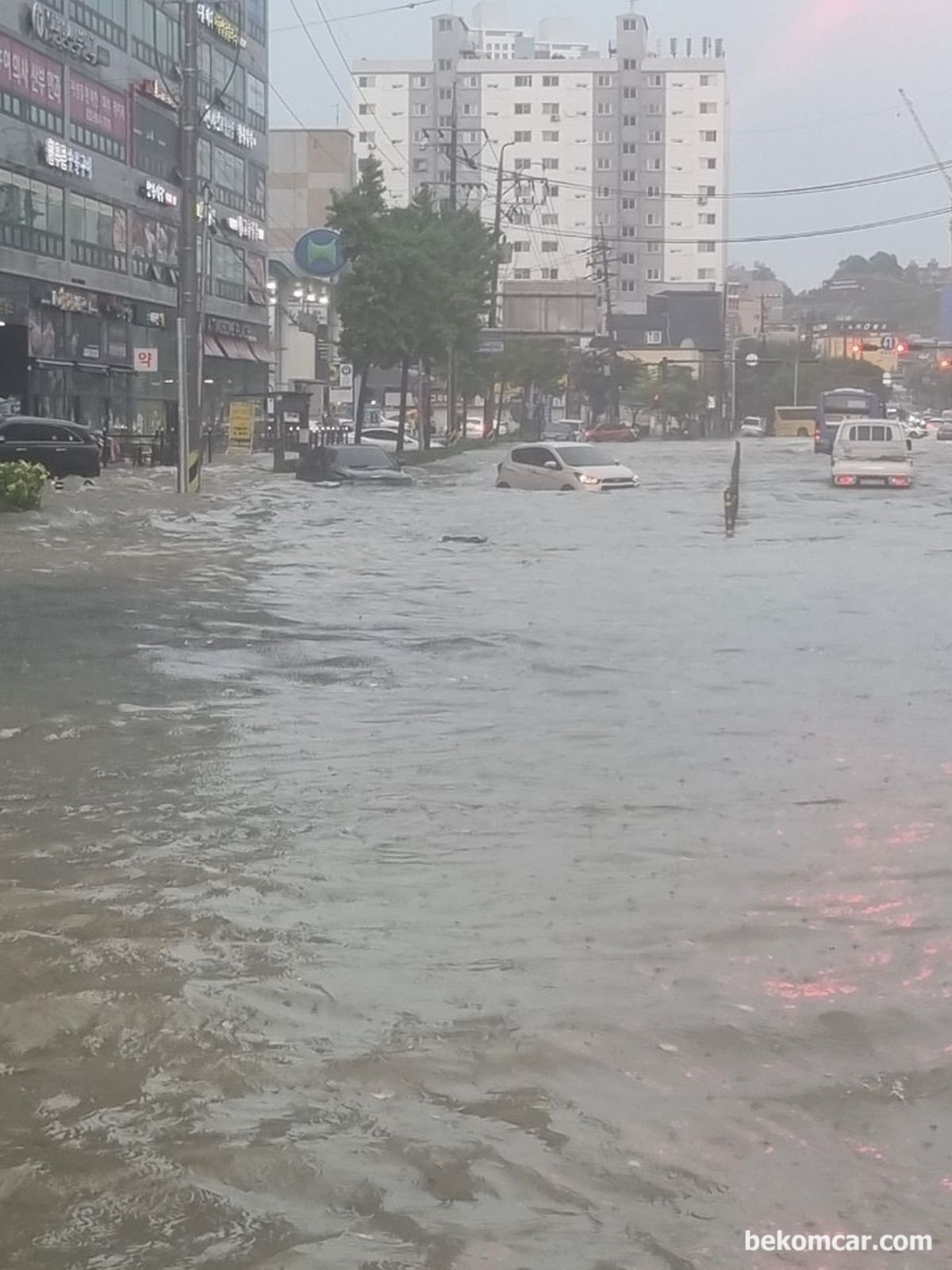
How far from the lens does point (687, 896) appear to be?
24.3 ft

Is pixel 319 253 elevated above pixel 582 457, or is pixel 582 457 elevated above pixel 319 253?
pixel 319 253

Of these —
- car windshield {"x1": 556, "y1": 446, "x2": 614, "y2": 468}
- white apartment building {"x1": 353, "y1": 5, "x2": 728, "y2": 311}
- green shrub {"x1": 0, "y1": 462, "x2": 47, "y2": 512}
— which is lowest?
green shrub {"x1": 0, "y1": 462, "x2": 47, "y2": 512}

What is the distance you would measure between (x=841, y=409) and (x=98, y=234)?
34276mm

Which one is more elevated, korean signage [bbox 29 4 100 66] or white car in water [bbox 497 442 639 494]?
korean signage [bbox 29 4 100 66]

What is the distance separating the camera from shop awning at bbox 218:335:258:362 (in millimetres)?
69625

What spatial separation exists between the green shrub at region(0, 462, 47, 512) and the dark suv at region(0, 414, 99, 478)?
32.5ft

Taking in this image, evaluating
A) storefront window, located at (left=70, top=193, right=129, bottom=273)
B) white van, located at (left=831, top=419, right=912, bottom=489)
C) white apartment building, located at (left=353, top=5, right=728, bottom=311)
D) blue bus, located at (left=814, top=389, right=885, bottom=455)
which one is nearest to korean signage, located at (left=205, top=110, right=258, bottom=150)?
storefront window, located at (left=70, top=193, right=129, bottom=273)

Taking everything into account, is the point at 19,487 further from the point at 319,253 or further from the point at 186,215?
the point at 319,253

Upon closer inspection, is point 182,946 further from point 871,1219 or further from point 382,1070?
point 871,1219

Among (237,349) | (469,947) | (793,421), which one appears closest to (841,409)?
(237,349)

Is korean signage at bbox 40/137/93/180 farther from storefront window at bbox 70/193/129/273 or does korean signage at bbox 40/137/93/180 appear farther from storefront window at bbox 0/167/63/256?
storefront window at bbox 70/193/129/273

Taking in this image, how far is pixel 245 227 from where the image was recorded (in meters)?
71.1

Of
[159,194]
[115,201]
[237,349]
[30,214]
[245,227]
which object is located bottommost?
[237,349]

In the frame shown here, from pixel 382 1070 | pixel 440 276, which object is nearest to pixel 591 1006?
pixel 382 1070
